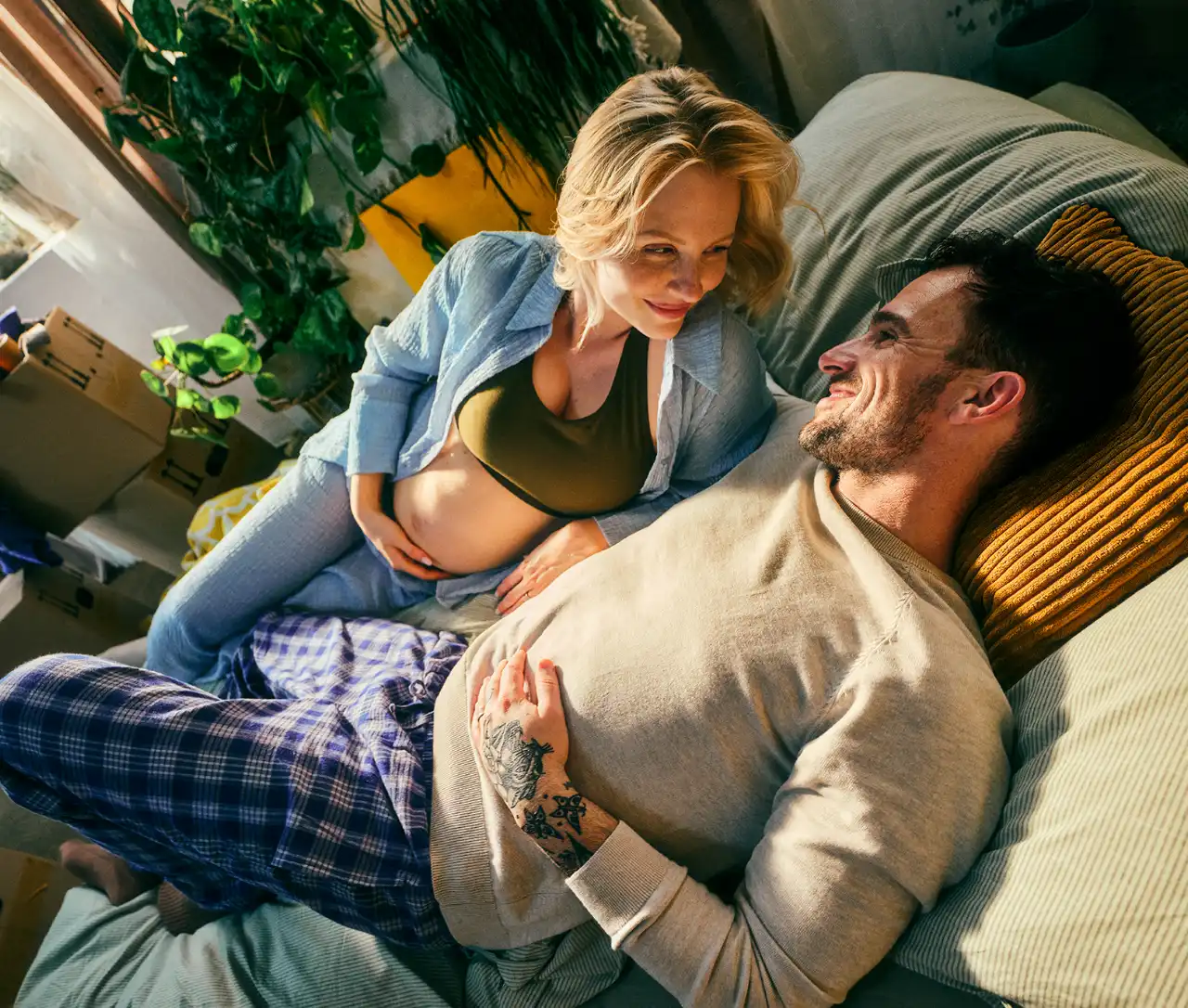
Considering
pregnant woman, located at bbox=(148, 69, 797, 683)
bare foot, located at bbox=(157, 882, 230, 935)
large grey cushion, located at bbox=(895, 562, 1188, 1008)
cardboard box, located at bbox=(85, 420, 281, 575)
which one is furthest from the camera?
cardboard box, located at bbox=(85, 420, 281, 575)

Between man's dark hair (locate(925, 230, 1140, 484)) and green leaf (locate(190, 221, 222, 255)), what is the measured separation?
1843mm

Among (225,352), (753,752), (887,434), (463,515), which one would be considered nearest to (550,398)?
(463,515)

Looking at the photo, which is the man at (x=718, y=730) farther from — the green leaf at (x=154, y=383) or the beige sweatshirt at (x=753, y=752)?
the green leaf at (x=154, y=383)

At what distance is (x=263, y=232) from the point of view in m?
2.05

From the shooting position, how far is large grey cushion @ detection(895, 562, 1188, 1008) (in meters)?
0.69

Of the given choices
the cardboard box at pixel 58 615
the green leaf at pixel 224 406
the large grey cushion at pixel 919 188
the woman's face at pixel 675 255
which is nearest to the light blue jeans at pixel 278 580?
the cardboard box at pixel 58 615

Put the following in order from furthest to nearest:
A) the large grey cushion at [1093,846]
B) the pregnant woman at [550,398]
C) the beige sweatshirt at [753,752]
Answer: the pregnant woman at [550,398] → the beige sweatshirt at [753,752] → the large grey cushion at [1093,846]

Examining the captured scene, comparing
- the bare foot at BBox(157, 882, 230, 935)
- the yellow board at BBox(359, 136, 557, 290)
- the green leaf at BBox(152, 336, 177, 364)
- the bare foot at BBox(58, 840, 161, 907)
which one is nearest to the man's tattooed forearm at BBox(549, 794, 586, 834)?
the bare foot at BBox(157, 882, 230, 935)

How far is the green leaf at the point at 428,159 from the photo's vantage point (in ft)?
6.12

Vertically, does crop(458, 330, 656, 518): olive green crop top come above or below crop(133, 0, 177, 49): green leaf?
below

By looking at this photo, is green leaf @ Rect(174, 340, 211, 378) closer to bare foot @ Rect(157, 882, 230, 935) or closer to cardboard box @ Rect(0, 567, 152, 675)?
cardboard box @ Rect(0, 567, 152, 675)

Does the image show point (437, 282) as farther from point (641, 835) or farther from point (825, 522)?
point (641, 835)

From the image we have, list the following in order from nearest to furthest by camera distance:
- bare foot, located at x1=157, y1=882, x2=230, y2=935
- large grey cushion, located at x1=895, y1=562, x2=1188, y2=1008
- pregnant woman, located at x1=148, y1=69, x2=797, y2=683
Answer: large grey cushion, located at x1=895, y1=562, x2=1188, y2=1008, pregnant woman, located at x1=148, y1=69, x2=797, y2=683, bare foot, located at x1=157, y1=882, x2=230, y2=935

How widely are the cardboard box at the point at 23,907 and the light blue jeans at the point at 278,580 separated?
0.40 meters
